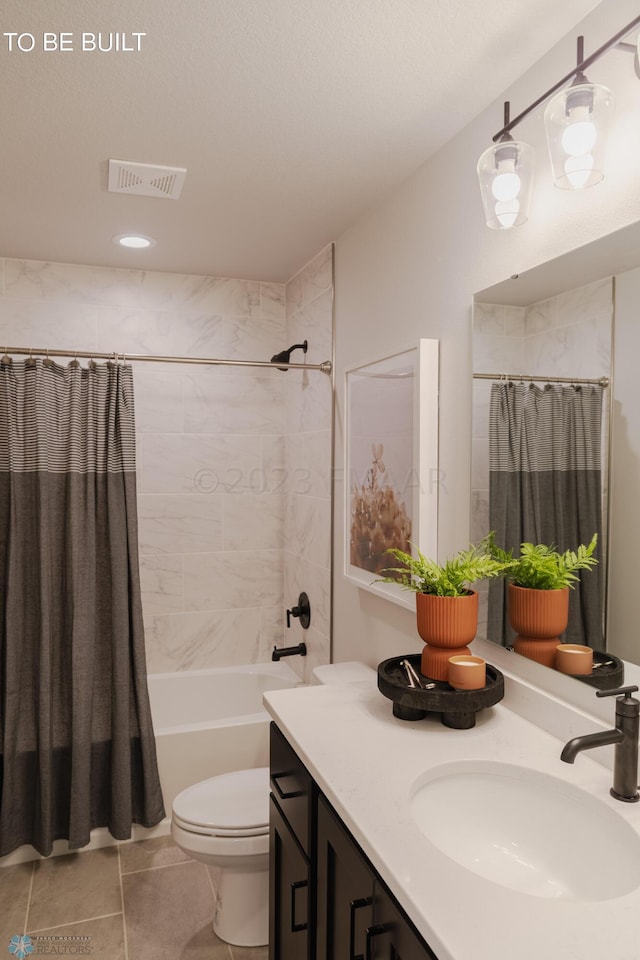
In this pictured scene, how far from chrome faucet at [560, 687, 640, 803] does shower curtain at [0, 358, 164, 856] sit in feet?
6.48

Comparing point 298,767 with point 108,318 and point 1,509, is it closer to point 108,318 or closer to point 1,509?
point 1,509

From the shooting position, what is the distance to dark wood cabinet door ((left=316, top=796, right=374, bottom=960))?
1.18m

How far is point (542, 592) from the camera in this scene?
1543mm

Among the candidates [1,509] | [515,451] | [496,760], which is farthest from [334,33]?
[1,509]

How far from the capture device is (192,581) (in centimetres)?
342

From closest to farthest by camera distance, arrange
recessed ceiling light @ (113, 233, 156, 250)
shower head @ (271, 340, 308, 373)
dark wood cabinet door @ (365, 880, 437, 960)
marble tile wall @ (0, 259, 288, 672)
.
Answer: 1. dark wood cabinet door @ (365, 880, 437, 960)
2. recessed ceiling light @ (113, 233, 156, 250)
3. shower head @ (271, 340, 308, 373)
4. marble tile wall @ (0, 259, 288, 672)

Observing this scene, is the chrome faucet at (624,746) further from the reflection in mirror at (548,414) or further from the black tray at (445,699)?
the black tray at (445,699)

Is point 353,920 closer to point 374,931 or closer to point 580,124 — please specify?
point 374,931

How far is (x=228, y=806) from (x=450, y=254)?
1.88 m

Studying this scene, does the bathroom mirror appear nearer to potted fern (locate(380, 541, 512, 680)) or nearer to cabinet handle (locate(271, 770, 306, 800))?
potted fern (locate(380, 541, 512, 680))

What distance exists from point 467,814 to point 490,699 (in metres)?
0.27

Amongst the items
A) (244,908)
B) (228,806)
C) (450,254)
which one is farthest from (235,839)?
(450,254)

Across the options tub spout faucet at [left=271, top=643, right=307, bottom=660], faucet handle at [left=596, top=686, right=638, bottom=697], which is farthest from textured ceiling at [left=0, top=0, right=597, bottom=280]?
tub spout faucet at [left=271, top=643, right=307, bottom=660]

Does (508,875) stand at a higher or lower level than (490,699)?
lower
